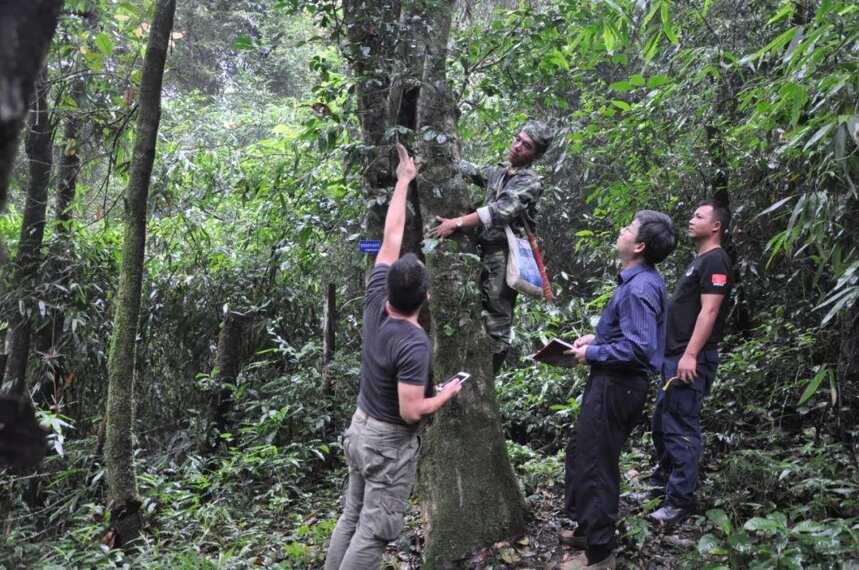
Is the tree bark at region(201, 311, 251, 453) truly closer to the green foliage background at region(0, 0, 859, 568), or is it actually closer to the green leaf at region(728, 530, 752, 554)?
the green foliage background at region(0, 0, 859, 568)

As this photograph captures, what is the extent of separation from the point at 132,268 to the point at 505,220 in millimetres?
2829

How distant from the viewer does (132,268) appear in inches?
212

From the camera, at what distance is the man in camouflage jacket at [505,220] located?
4.42m

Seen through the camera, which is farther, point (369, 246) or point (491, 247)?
point (491, 247)

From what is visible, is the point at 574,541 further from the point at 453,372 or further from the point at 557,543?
the point at 453,372

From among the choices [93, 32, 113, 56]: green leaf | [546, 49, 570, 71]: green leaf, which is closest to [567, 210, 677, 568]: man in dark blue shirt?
[546, 49, 570, 71]: green leaf

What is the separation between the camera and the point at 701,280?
186 inches

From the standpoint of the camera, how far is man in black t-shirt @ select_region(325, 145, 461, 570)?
3.54 m

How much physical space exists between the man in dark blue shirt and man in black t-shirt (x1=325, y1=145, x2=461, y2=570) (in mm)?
813

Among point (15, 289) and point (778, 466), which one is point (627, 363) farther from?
point (15, 289)

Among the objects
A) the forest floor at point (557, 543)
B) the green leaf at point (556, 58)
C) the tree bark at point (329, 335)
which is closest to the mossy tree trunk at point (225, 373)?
the tree bark at point (329, 335)

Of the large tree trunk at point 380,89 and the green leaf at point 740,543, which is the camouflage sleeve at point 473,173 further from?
the green leaf at point 740,543

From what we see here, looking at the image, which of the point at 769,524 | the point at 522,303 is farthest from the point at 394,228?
the point at 522,303

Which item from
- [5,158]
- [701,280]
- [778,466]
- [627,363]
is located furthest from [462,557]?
[5,158]
